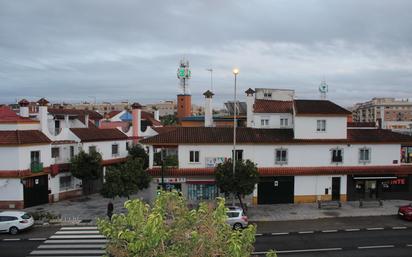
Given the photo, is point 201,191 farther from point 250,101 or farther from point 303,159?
point 250,101

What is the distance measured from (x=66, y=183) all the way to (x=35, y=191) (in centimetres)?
480

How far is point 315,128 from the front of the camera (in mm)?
39500

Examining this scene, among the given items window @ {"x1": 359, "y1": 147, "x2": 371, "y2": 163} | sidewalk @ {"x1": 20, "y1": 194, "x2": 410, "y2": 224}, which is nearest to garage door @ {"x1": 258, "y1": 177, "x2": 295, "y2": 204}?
sidewalk @ {"x1": 20, "y1": 194, "x2": 410, "y2": 224}

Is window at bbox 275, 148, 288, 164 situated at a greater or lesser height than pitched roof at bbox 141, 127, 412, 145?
lesser

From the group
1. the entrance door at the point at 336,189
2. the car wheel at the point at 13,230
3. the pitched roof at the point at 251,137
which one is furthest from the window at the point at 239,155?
the car wheel at the point at 13,230

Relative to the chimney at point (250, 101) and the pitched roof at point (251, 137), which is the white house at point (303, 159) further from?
the chimney at point (250, 101)

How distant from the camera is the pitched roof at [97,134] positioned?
45.7m

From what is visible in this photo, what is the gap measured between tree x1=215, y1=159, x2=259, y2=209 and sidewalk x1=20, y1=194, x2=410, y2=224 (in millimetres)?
2817

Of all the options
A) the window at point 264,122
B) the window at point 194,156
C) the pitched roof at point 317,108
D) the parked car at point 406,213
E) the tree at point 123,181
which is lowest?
the parked car at point 406,213

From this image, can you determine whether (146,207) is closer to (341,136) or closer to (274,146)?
(274,146)

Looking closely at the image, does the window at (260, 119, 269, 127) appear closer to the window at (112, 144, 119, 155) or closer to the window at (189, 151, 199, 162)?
the window at (189, 151, 199, 162)

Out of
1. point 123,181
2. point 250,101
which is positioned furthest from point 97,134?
point 250,101

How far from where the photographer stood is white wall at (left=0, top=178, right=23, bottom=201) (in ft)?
120

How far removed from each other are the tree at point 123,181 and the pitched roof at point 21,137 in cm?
993
